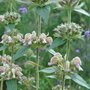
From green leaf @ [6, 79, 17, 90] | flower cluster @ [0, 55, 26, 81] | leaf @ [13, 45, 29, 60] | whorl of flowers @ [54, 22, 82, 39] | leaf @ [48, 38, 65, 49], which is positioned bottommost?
green leaf @ [6, 79, 17, 90]

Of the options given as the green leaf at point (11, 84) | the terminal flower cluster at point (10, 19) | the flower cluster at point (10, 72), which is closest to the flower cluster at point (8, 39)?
the terminal flower cluster at point (10, 19)

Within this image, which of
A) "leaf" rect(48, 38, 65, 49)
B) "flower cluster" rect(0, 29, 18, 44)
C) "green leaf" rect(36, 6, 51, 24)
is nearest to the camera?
"green leaf" rect(36, 6, 51, 24)

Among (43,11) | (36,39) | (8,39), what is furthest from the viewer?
(8,39)

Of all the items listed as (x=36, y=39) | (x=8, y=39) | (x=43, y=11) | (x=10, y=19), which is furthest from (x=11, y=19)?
(x=43, y=11)

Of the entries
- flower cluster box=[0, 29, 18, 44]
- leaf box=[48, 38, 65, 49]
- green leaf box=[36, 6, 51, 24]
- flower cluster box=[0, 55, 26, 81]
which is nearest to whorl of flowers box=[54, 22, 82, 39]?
leaf box=[48, 38, 65, 49]

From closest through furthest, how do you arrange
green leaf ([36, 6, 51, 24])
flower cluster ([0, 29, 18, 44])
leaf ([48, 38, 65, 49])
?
green leaf ([36, 6, 51, 24])
leaf ([48, 38, 65, 49])
flower cluster ([0, 29, 18, 44])

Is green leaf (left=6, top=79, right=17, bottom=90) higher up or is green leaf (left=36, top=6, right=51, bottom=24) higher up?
green leaf (left=36, top=6, right=51, bottom=24)

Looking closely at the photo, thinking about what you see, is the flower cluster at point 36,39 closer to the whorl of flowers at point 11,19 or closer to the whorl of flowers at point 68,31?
the whorl of flowers at point 68,31

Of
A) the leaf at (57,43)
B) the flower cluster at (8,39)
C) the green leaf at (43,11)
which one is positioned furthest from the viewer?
the flower cluster at (8,39)

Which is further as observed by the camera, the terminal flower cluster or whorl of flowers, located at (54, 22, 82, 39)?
the terminal flower cluster

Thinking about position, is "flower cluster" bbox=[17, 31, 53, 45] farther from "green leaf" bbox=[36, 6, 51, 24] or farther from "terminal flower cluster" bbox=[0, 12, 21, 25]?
"terminal flower cluster" bbox=[0, 12, 21, 25]

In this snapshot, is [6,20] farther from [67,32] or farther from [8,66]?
[67,32]

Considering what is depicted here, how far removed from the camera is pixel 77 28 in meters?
2.15

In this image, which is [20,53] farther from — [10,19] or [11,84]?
[10,19]
